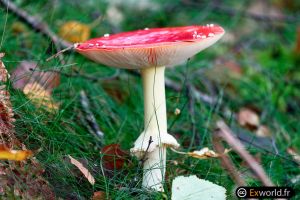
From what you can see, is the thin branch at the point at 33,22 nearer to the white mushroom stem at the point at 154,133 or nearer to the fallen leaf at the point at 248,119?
the white mushroom stem at the point at 154,133

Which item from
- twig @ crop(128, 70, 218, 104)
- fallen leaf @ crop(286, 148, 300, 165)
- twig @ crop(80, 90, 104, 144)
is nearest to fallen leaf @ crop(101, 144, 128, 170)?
twig @ crop(80, 90, 104, 144)

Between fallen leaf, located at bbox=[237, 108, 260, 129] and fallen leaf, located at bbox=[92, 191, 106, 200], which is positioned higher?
fallen leaf, located at bbox=[92, 191, 106, 200]

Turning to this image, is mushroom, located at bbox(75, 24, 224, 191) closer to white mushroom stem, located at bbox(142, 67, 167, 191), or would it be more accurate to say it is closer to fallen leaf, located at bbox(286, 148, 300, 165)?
white mushroom stem, located at bbox(142, 67, 167, 191)

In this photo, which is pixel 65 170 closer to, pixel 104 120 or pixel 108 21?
pixel 104 120

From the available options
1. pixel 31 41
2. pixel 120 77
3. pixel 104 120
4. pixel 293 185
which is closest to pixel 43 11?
pixel 31 41

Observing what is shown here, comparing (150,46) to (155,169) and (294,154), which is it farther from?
(294,154)

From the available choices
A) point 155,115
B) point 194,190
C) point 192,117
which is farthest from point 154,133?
point 192,117
